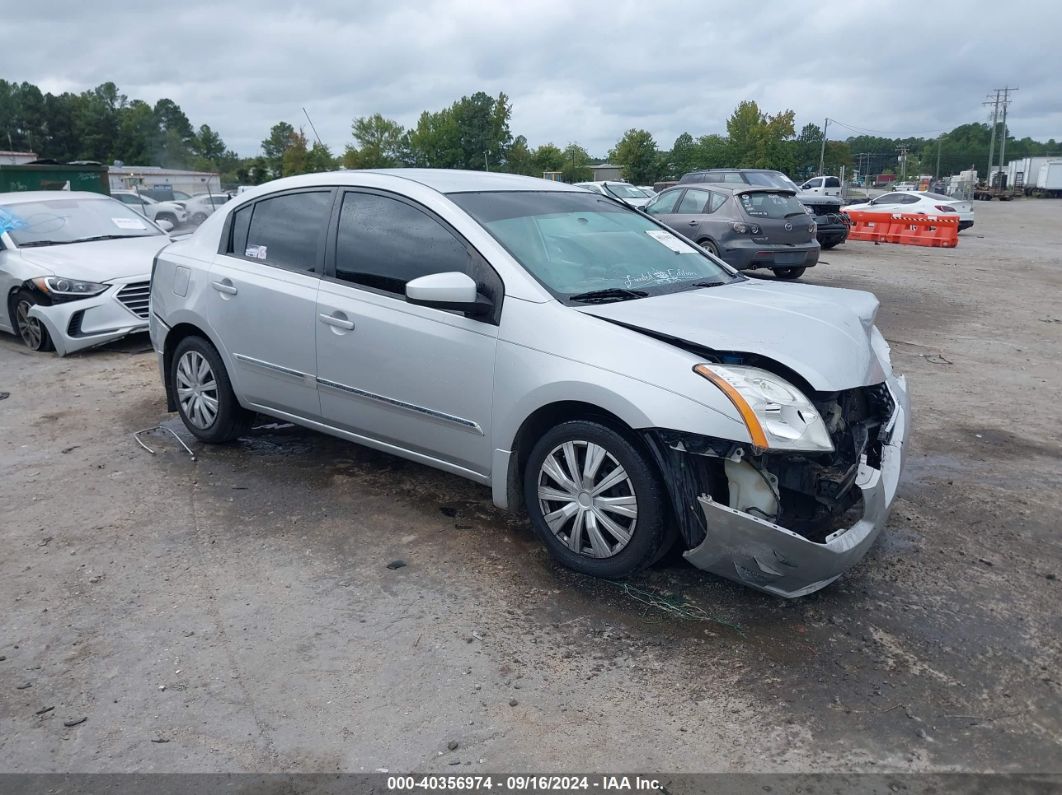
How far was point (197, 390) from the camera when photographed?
5562 mm

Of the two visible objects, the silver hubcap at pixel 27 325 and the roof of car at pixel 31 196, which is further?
the roof of car at pixel 31 196

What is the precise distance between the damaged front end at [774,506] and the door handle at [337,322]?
1.80 meters

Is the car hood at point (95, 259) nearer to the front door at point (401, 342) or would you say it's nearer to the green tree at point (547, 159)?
the front door at point (401, 342)

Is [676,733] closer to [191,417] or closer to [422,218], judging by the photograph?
[422,218]

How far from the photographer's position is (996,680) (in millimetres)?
3111

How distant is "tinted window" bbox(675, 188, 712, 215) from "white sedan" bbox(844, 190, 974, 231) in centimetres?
1278

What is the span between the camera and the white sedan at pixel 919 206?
85.5 feet

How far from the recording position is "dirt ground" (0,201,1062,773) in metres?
2.82

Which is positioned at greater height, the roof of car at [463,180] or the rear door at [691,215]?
the roof of car at [463,180]

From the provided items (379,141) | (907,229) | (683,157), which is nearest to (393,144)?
(379,141)

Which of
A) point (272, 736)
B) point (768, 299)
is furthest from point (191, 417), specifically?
point (768, 299)

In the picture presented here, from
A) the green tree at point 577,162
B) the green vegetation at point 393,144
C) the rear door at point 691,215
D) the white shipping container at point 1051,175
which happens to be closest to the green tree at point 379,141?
the green vegetation at point 393,144

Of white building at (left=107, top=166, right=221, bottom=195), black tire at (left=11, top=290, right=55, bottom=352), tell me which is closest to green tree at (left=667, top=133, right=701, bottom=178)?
white building at (left=107, top=166, right=221, bottom=195)

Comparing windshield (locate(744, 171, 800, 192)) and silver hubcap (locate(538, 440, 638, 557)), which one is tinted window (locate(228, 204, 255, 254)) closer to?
silver hubcap (locate(538, 440, 638, 557))
